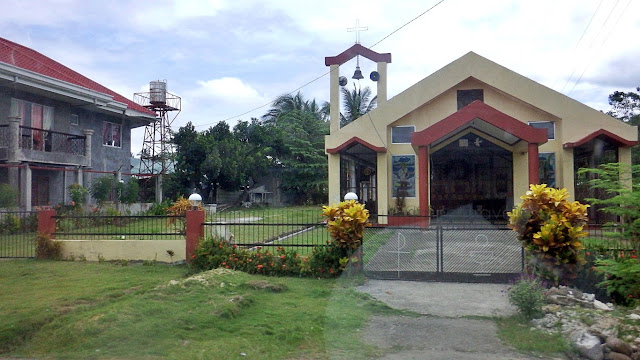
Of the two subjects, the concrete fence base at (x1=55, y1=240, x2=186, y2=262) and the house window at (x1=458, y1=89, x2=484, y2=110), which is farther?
the house window at (x1=458, y1=89, x2=484, y2=110)

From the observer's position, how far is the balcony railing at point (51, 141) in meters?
19.1

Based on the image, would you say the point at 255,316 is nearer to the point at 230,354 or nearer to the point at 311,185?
the point at 230,354

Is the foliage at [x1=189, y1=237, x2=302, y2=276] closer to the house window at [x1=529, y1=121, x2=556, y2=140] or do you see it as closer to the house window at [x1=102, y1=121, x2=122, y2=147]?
the house window at [x1=529, y1=121, x2=556, y2=140]

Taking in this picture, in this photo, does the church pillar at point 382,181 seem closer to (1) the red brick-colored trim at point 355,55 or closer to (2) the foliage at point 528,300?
(1) the red brick-colored trim at point 355,55

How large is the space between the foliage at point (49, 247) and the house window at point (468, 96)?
1431 cm

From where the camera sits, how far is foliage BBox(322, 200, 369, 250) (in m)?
9.70

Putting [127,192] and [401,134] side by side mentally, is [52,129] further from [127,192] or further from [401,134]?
[401,134]

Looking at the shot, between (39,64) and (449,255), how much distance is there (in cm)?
1868

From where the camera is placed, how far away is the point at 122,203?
2234cm

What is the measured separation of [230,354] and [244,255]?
445 centimetres

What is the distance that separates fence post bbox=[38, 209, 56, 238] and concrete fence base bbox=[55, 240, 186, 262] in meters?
0.38

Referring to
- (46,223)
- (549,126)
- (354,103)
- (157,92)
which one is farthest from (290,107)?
(46,223)

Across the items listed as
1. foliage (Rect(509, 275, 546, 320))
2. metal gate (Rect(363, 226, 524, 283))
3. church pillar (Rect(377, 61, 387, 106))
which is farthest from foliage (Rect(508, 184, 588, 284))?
church pillar (Rect(377, 61, 387, 106))

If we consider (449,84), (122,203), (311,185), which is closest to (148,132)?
(311,185)
